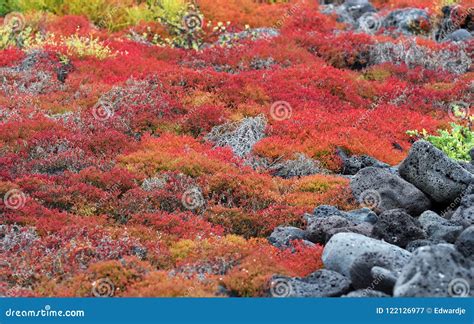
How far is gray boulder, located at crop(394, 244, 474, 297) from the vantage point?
25.0ft

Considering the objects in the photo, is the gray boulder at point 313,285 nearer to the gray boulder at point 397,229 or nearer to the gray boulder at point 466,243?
the gray boulder at point 397,229

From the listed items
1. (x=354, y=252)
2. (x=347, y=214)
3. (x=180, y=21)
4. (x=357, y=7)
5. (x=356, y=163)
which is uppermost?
(x=354, y=252)

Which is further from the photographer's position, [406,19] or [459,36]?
[406,19]

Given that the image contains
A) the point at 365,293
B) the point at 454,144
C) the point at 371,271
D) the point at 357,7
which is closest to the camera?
the point at 365,293

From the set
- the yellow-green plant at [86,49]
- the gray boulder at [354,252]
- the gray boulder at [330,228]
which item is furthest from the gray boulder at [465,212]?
the yellow-green plant at [86,49]

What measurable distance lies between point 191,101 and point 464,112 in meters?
5.32

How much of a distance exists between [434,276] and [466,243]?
183 cm

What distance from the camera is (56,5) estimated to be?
2620 centimetres

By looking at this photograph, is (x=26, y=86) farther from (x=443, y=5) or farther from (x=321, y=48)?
(x=443, y=5)

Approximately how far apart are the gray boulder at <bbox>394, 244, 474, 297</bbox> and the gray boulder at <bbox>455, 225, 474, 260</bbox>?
133 centimetres

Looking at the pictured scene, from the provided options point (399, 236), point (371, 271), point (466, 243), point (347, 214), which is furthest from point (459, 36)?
point (371, 271)

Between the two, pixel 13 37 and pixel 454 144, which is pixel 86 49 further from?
pixel 454 144

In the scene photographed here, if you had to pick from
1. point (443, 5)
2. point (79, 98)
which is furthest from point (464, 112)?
point (443, 5)

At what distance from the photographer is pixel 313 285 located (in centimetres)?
866
